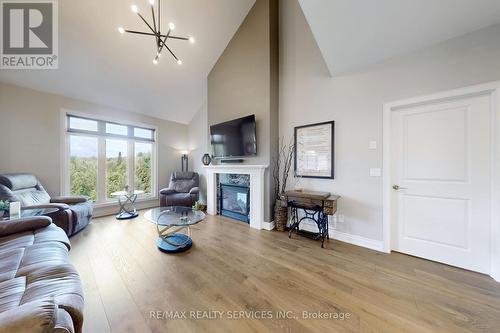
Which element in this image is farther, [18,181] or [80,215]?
[80,215]

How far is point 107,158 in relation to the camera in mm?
4324

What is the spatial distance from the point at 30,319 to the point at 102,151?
4519 mm

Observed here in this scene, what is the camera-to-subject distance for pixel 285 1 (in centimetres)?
341

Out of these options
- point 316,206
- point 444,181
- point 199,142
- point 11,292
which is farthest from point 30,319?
point 199,142

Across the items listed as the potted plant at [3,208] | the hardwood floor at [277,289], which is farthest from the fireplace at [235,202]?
the potted plant at [3,208]

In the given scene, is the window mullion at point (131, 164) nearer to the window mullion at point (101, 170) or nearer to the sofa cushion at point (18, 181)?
the window mullion at point (101, 170)

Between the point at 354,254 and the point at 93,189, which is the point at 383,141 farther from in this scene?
the point at 93,189

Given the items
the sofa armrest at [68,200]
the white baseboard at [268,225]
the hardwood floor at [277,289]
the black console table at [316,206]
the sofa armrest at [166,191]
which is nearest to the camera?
the hardwood floor at [277,289]

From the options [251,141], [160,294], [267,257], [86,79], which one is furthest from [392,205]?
[86,79]

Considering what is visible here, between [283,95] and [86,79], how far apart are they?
388 centimetres

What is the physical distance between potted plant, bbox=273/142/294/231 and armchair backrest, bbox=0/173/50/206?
3.99 m

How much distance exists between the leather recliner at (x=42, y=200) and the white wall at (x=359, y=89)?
3796mm

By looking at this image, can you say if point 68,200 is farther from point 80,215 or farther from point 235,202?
point 235,202

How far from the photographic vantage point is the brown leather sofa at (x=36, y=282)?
0.70 m
